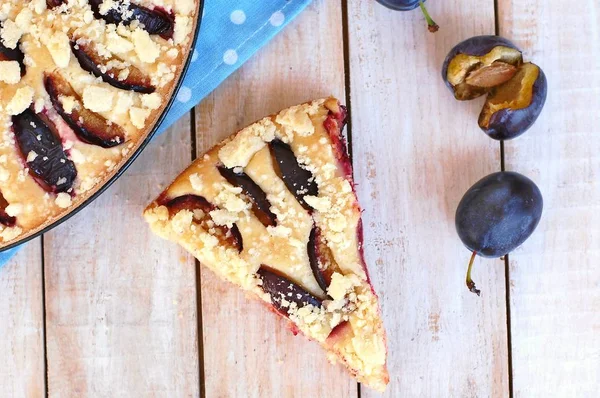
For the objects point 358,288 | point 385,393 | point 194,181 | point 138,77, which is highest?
point 138,77

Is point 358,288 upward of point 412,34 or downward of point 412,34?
downward

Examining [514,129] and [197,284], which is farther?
[197,284]

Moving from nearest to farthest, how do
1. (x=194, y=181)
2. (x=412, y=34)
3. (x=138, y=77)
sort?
(x=138, y=77)
(x=194, y=181)
(x=412, y=34)

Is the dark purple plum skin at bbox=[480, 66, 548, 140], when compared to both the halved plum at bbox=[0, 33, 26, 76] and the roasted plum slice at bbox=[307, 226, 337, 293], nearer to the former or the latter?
the roasted plum slice at bbox=[307, 226, 337, 293]

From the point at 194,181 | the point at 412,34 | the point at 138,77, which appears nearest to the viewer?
the point at 138,77

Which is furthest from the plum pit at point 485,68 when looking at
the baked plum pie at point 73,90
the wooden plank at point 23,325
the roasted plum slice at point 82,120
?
the wooden plank at point 23,325

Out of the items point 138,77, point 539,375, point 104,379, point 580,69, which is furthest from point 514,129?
point 104,379

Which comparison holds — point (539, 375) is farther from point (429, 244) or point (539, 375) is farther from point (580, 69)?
point (580, 69)

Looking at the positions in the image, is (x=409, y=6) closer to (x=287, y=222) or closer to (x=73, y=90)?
(x=287, y=222)
